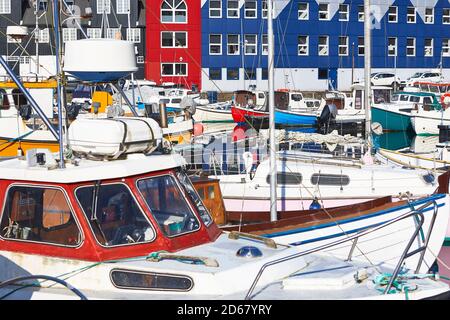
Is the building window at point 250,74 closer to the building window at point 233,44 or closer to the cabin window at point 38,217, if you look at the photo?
the building window at point 233,44

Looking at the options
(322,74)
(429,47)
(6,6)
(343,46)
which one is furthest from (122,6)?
(429,47)

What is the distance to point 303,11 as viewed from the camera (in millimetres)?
60344

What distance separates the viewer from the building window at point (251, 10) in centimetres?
5872

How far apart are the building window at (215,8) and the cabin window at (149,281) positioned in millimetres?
51791

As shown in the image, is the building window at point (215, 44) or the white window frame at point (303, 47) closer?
the building window at point (215, 44)

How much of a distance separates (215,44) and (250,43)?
2365mm

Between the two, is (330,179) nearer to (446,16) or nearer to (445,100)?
(445,100)

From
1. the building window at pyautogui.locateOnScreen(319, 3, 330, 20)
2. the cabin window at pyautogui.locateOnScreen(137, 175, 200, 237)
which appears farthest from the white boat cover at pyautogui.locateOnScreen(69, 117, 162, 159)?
the building window at pyautogui.locateOnScreen(319, 3, 330, 20)

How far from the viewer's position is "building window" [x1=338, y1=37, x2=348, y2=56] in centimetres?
6103

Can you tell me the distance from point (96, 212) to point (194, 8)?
51.2m

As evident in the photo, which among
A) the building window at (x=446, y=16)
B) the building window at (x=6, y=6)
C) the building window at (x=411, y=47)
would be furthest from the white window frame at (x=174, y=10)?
the building window at (x=446, y=16)

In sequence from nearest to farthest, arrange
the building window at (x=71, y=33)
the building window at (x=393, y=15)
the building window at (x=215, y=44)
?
the building window at (x=71, y=33) → the building window at (x=215, y=44) → the building window at (x=393, y=15)

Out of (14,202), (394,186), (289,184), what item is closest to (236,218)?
(289,184)

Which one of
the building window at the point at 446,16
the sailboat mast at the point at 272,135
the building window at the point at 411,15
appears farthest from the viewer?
the building window at the point at 446,16
